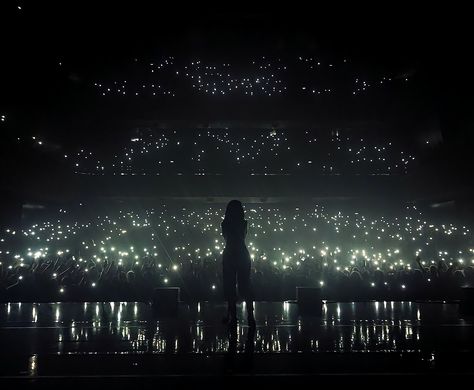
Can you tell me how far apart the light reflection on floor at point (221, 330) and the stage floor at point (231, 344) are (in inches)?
0.4

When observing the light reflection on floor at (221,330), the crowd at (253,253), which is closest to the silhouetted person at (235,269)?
the light reflection on floor at (221,330)

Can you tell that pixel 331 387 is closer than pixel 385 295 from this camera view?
Yes

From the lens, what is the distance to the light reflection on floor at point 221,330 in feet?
9.70

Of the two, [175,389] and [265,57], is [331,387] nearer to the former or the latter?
[175,389]

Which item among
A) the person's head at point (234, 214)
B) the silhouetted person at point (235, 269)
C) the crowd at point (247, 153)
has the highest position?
the crowd at point (247, 153)

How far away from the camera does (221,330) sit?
3.68 meters

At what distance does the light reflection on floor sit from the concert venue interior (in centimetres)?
9

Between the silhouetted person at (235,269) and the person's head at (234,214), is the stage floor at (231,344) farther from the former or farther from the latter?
the person's head at (234,214)

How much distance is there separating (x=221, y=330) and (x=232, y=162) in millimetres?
9623

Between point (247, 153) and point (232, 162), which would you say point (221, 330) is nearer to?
point (232, 162)

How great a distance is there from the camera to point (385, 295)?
7059 millimetres

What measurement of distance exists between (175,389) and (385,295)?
21.1ft

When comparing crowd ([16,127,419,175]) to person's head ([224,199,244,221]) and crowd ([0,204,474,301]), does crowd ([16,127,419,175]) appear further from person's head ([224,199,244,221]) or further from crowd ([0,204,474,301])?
person's head ([224,199,244,221])

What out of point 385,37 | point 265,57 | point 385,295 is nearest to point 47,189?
point 265,57
